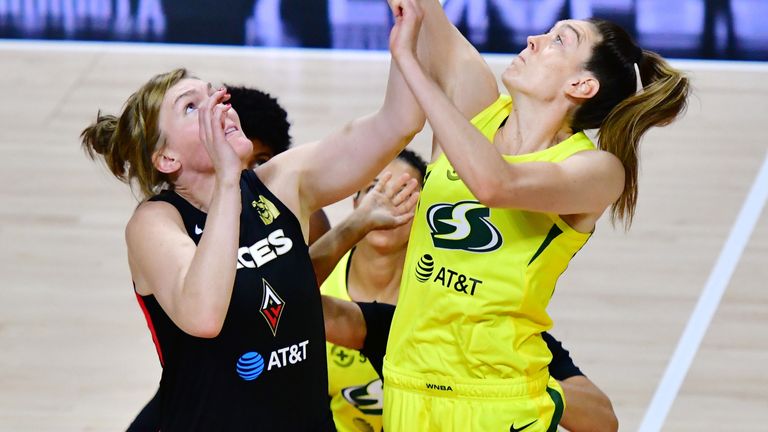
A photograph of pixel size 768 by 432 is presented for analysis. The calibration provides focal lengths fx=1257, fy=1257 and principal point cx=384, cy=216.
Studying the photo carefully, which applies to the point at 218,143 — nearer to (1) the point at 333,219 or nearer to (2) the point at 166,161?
(2) the point at 166,161

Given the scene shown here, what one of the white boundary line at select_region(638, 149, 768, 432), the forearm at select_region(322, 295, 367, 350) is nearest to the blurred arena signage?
the white boundary line at select_region(638, 149, 768, 432)

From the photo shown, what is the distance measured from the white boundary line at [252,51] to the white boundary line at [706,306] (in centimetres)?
142

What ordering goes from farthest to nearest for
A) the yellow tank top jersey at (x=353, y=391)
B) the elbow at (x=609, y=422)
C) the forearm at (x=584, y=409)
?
the yellow tank top jersey at (x=353, y=391)
the elbow at (x=609, y=422)
the forearm at (x=584, y=409)

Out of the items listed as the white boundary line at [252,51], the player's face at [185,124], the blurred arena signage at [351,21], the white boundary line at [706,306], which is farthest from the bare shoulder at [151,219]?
the blurred arena signage at [351,21]

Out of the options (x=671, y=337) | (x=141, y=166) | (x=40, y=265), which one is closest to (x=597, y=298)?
(x=671, y=337)

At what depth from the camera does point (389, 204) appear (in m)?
3.53

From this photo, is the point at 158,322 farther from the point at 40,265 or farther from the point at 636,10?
the point at 636,10

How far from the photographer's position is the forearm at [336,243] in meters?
3.54

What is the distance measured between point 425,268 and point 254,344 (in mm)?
445

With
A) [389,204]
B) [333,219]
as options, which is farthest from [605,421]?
[333,219]

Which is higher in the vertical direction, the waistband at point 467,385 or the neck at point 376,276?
the waistband at point 467,385

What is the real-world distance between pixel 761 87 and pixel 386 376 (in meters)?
5.20

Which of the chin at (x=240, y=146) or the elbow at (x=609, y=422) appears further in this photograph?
the elbow at (x=609, y=422)

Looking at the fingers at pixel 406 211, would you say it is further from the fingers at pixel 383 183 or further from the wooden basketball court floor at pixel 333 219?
the wooden basketball court floor at pixel 333 219
